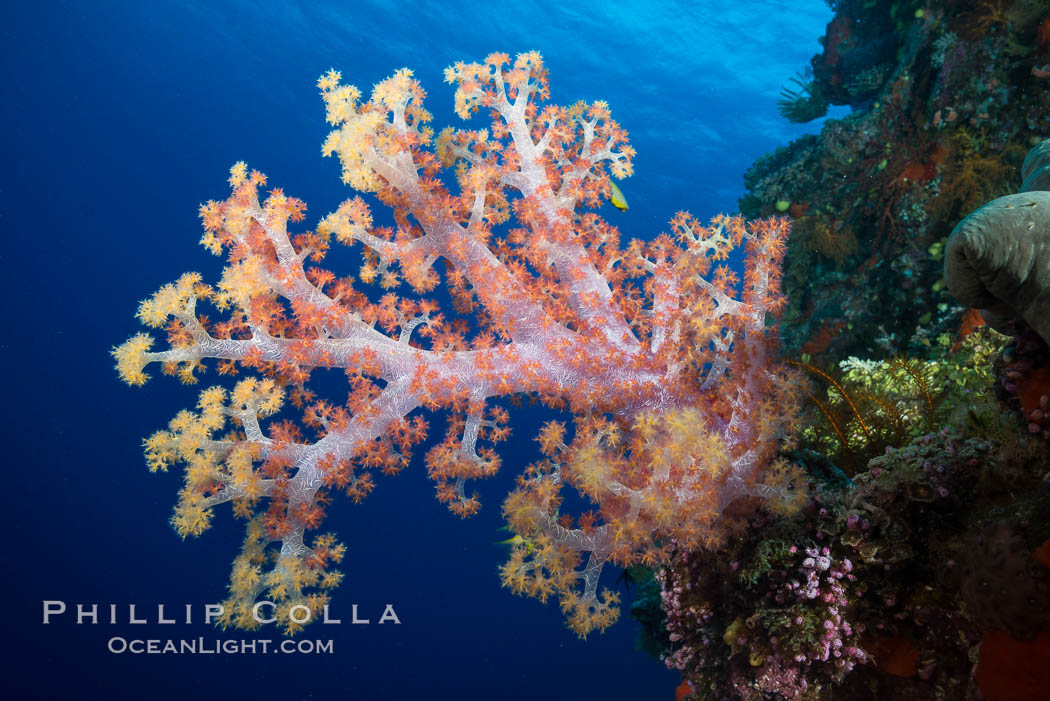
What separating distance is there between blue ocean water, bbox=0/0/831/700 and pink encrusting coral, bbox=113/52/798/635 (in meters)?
20.8

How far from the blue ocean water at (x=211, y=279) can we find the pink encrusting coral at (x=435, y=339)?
2085 centimetres

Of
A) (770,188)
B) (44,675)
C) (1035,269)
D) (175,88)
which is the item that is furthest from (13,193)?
(1035,269)

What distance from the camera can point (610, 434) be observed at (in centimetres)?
392

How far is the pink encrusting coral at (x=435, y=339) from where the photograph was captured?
412 cm

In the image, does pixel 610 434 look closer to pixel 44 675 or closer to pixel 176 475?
pixel 44 675

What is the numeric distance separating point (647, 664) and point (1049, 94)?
1114 inches

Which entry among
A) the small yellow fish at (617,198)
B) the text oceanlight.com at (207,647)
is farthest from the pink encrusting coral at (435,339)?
the text oceanlight.com at (207,647)

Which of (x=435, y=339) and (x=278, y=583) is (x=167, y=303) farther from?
(x=278, y=583)

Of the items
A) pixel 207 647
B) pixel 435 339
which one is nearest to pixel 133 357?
pixel 435 339

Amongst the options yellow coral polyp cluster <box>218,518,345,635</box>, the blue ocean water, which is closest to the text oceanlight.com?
the blue ocean water

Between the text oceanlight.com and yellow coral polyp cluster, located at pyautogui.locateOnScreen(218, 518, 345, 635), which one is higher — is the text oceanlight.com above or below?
below

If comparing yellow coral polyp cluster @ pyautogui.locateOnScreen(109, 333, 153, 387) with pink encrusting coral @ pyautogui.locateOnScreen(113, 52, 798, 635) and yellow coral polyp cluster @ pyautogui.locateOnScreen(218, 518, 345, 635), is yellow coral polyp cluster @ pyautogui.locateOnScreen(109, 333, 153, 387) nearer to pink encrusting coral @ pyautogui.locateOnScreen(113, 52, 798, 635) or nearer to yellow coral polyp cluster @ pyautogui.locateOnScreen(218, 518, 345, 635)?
pink encrusting coral @ pyautogui.locateOnScreen(113, 52, 798, 635)

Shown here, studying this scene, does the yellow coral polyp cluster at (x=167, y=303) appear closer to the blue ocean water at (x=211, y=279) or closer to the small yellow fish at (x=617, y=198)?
the small yellow fish at (x=617, y=198)

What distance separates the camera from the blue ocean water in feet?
72.8
